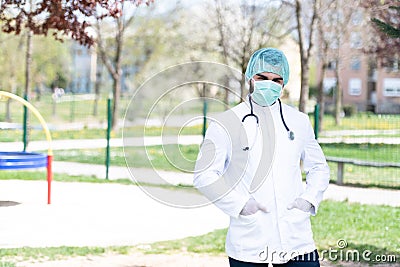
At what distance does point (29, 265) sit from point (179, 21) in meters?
30.0

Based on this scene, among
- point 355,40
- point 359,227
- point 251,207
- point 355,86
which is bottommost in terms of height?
point 359,227

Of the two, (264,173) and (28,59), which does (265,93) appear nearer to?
(264,173)

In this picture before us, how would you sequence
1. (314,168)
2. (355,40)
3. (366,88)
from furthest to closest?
(366,88) < (355,40) < (314,168)

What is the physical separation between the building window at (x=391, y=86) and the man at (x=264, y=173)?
6869cm

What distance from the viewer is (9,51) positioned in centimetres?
3794

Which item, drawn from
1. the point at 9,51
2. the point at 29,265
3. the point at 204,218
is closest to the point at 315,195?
the point at 29,265

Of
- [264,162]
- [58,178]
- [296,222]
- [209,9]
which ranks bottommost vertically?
[58,178]

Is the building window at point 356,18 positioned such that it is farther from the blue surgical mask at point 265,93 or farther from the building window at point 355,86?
the building window at point 355,86

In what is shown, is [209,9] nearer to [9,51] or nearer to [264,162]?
[9,51]

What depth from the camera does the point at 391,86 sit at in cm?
6988

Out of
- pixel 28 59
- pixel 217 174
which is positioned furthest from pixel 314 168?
pixel 28 59

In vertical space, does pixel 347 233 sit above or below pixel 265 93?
below

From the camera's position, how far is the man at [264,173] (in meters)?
3.19

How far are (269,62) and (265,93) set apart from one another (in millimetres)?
155
